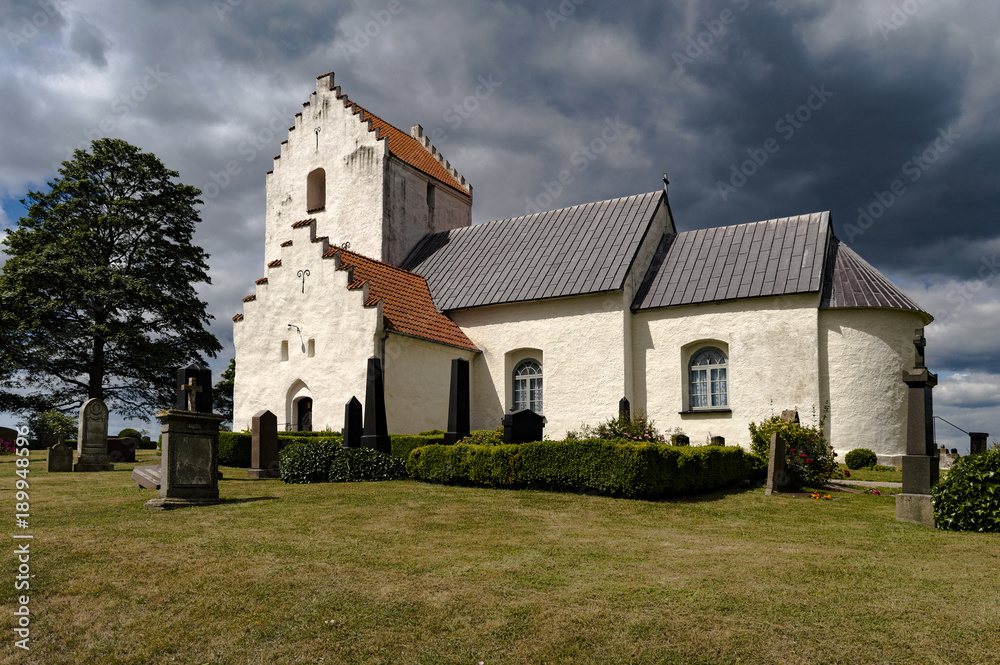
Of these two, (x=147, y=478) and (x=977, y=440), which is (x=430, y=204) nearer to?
(x=147, y=478)

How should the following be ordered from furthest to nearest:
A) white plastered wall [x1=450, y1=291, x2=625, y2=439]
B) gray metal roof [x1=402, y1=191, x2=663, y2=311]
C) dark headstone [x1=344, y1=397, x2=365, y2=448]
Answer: gray metal roof [x1=402, y1=191, x2=663, y2=311] < white plastered wall [x1=450, y1=291, x2=625, y2=439] < dark headstone [x1=344, y1=397, x2=365, y2=448]

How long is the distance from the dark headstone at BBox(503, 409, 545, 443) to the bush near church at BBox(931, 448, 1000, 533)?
21.5 ft

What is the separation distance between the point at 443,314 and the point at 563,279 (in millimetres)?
3997

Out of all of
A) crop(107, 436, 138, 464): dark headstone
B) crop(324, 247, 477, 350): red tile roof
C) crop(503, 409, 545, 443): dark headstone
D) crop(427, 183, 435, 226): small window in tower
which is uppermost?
crop(427, 183, 435, 226): small window in tower

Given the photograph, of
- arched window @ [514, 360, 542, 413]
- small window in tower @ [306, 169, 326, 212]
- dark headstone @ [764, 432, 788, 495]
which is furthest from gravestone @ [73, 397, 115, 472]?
dark headstone @ [764, 432, 788, 495]

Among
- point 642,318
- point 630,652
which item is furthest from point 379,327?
point 630,652

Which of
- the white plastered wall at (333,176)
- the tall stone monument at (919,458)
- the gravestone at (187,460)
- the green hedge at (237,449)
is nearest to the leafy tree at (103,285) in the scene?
the white plastered wall at (333,176)

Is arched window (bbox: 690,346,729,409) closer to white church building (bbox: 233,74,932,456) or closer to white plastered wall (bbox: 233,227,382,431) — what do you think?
white church building (bbox: 233,74,932,456)

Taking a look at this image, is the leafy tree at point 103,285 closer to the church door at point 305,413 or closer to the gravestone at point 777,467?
the church door at point 305,413

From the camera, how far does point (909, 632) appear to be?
4.66 m

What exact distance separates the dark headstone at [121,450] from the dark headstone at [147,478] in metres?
8.11

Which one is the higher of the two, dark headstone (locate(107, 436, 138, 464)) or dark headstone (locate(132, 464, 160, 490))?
dark headstone (locate(132, 464, 160, 490))

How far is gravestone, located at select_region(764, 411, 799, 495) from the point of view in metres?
12.3

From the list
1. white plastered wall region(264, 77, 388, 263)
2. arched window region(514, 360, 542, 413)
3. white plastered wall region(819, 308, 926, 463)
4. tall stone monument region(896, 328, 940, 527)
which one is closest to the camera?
tall stone monument region(896, 328, 940, 527)
